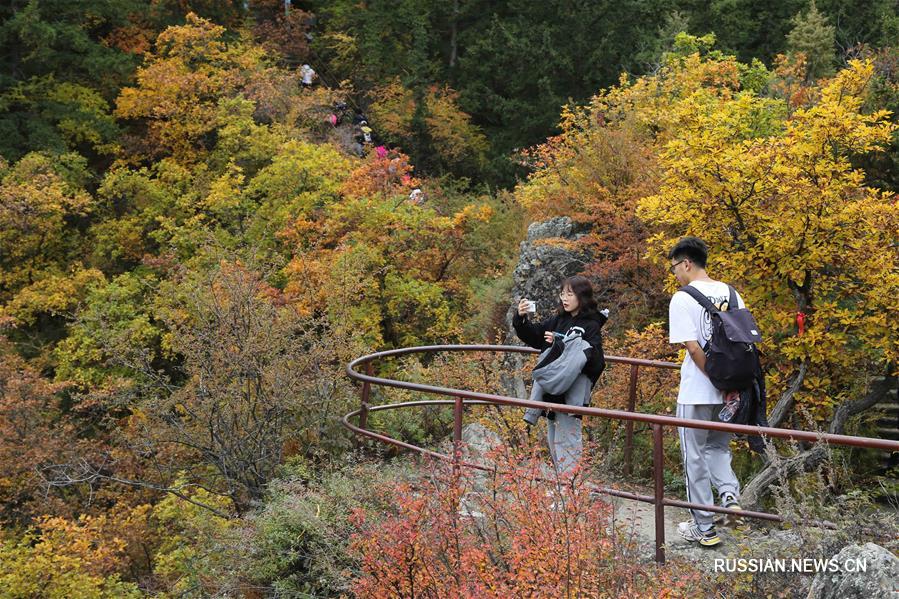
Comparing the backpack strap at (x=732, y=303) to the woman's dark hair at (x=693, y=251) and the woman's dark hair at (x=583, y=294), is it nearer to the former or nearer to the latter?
the woman's dark hair at (x=693, y=251)

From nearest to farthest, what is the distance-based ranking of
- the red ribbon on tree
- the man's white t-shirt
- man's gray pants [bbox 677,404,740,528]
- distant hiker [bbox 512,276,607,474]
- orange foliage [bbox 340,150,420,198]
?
the man's white t-shirt → man's gray pants [bbox 677,404,740,528] → distant hiker [bbox 512,276,607,474] → the red ribbon on tree → orange foliage [bbox 340,150,420,198]

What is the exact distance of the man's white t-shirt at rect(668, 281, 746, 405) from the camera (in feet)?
16.4

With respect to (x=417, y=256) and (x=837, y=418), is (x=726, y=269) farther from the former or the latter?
(x=417, y=256)

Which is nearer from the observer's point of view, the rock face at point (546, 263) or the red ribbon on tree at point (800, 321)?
the red ribbon on tree at point (800, 321)

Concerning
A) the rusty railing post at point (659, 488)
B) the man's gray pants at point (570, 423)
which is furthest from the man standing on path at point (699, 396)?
the man's gray pants at point (570, 423)

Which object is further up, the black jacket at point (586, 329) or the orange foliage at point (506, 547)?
the black jacket at point (586, 329)

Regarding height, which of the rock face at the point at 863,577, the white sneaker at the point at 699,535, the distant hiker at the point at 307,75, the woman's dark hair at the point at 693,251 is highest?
the distant hiker at the point at 307,75

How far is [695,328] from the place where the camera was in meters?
5.01

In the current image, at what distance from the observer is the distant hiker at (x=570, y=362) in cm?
556

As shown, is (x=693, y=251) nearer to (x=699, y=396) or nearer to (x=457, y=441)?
(x=699, y=396)

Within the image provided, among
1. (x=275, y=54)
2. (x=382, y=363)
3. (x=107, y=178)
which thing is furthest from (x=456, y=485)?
(x=275, y=54)

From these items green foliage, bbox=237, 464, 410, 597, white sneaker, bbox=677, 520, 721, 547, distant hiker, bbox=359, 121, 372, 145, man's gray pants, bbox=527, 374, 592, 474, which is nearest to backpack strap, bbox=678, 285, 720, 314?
man's gray pants, bbox=527, 374, 592, 474

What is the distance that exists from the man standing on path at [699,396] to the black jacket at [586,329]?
63 cm

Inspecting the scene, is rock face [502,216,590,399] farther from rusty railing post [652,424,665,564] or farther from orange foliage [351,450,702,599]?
rusty railing post [652,424,665,564]
